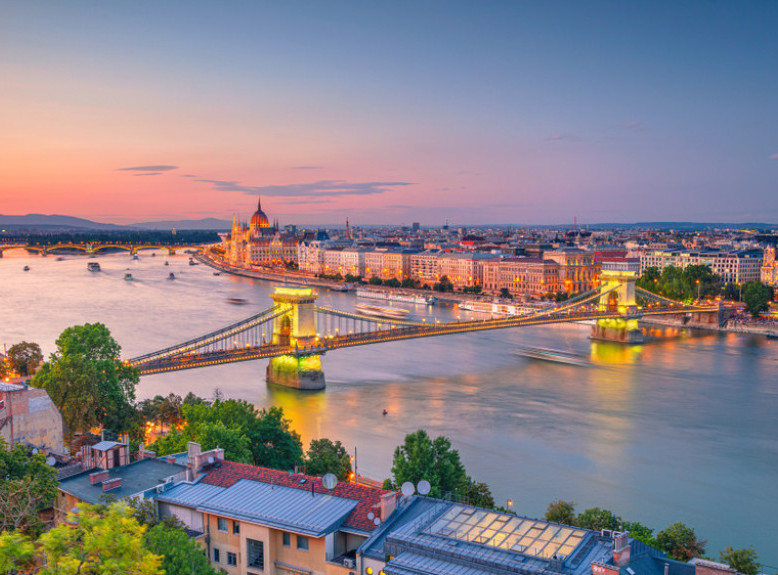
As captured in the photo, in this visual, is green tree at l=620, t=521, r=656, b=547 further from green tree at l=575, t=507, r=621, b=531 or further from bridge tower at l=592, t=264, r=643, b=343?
bridge tower at l=592, t=264, r=643, b=343

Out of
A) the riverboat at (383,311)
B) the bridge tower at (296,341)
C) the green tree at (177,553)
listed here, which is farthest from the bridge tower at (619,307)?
the green tree at (177,553)

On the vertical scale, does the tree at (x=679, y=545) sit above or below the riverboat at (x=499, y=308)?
above

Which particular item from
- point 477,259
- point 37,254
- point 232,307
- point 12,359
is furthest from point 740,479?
point 37,254

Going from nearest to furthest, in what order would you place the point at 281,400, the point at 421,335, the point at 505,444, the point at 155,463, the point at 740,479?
the point at 155,463, the point at 740,479, the point at 505,444, the point at 281,400, the point at 421,335

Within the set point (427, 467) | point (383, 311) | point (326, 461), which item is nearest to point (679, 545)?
point (427, 467)

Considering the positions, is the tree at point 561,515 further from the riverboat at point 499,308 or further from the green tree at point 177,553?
the riverboat at point 499,308

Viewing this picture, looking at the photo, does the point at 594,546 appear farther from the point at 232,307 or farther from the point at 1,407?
the point at 232,307
